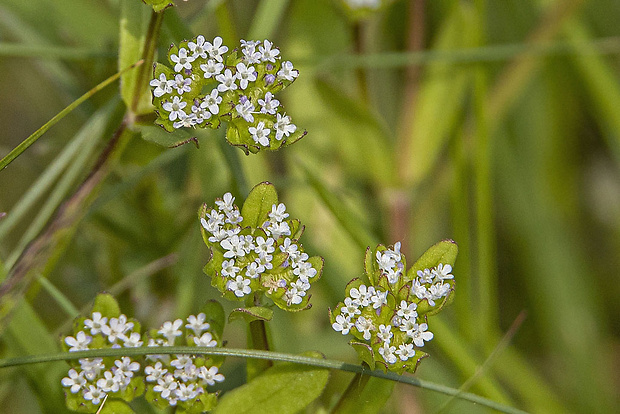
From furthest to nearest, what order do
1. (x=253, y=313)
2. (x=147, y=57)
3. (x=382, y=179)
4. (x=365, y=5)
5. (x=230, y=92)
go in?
(x=382, y=179) → (x=365, y=5) → (x=147, y=57) → (x=230, y=92) → (x=253, y=313)

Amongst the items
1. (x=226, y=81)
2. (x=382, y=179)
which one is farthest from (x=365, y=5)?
(x=226, y=81)

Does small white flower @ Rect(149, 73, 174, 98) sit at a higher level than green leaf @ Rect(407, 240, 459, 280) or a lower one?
higher

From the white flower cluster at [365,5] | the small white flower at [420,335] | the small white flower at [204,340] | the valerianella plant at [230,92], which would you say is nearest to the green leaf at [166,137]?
the valerianella plant at [230,92]

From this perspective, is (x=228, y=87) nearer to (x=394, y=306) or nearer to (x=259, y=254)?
(x=259, y=254)

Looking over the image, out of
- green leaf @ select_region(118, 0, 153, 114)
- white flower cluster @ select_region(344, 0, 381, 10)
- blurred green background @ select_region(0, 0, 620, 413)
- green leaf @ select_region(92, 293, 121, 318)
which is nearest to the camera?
green leaf @ select_region(92, 293, 121, 318)

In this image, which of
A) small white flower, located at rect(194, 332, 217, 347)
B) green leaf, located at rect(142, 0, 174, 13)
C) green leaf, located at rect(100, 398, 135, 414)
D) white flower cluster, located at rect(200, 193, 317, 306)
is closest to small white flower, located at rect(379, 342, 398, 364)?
white flower cluster, located at rect(200, 193, 317, 306)

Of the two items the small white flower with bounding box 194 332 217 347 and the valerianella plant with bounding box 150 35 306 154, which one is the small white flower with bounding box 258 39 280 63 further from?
the small white flower with bounding box 194 332 217 347
